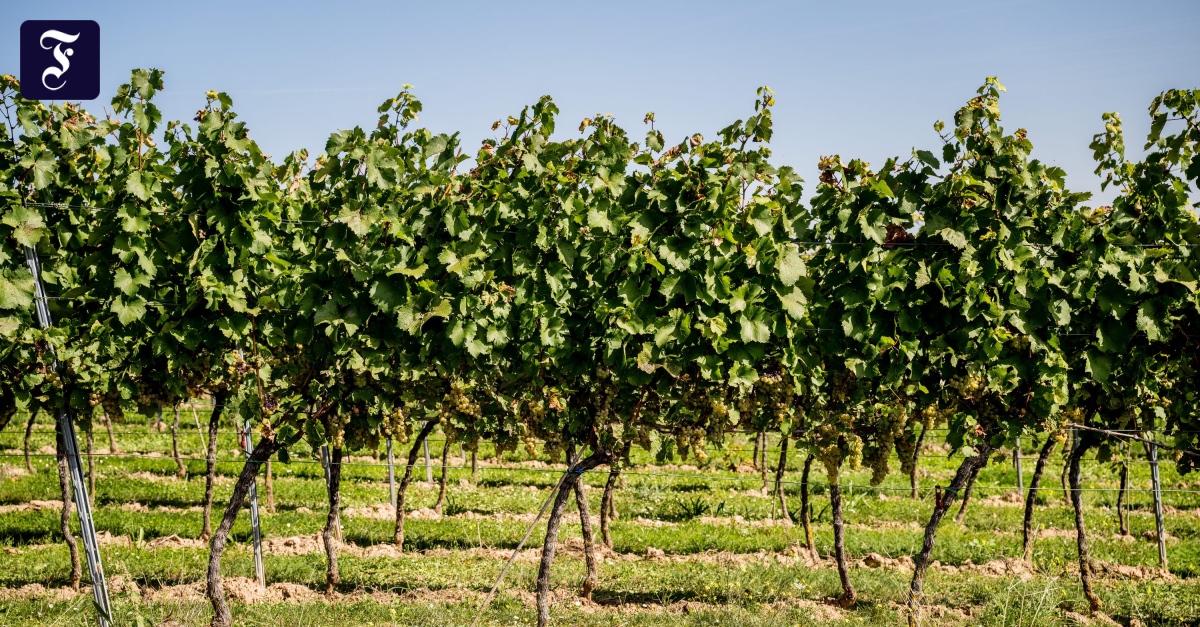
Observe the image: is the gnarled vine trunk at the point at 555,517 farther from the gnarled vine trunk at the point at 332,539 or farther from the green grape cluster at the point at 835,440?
the gnarled vine trunk at the point at 332,539

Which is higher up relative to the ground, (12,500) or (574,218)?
(574,218)

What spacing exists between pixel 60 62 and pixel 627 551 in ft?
22.1

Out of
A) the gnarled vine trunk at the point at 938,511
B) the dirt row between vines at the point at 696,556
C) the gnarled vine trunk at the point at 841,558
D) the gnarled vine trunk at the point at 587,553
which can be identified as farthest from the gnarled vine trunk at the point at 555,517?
the dirt row between vines at the point at 696,556

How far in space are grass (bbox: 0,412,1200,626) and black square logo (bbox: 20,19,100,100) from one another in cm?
312

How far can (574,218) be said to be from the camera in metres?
6.14

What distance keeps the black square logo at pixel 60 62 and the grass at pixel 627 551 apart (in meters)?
3.12

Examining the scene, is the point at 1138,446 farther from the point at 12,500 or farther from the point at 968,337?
the point at 12,500

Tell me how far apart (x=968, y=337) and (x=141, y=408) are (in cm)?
554

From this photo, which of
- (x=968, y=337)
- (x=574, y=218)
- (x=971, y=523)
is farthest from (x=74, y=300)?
(x=971, y=523)

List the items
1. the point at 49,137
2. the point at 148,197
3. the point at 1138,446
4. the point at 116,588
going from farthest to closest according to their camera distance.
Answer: the point at 1138,446
the point at 116,588
the point at 49,137
the point at 148,197

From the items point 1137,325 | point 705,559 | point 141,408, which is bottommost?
point 705,559

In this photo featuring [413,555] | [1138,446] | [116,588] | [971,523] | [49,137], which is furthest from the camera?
[1138,446]

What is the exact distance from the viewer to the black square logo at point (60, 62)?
6.86 m

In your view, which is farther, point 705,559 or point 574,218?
point 705,559
